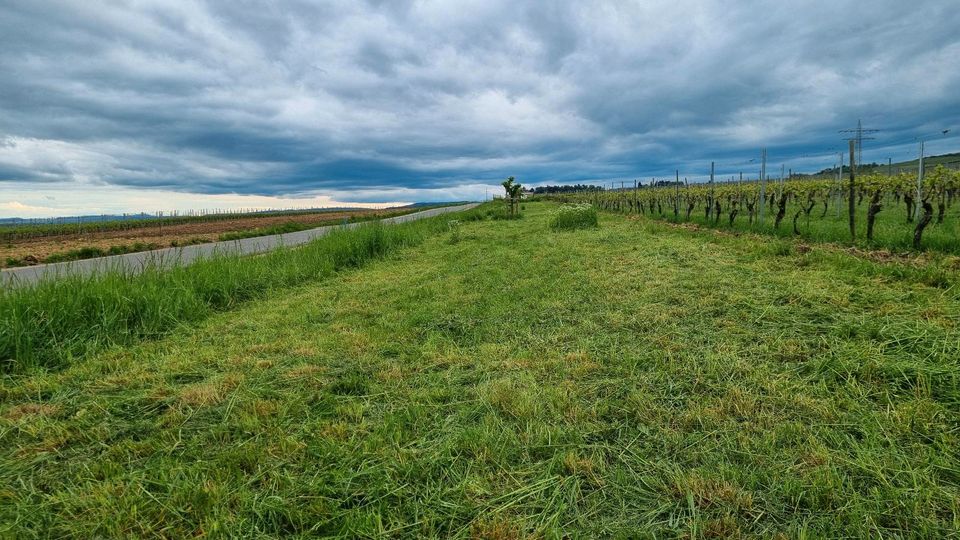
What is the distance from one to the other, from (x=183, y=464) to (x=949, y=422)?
331 centimetres

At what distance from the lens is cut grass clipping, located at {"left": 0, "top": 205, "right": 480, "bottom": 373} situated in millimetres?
3336

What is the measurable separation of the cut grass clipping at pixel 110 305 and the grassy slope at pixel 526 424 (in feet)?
1.36

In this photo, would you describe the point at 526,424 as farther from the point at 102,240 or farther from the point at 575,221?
the point at 102,240

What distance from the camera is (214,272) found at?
5.59 m

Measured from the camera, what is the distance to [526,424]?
2102mm

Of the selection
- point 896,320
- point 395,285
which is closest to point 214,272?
point 395,285

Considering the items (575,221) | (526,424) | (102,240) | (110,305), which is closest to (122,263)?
(110,305)

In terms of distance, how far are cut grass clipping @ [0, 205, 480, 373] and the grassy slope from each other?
1.36ft

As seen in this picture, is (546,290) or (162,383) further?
(546,290)

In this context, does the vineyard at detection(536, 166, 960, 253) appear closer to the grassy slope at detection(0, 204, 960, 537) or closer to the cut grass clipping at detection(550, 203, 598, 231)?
the cut grass clipping at detection(550, 203, 598, 231)

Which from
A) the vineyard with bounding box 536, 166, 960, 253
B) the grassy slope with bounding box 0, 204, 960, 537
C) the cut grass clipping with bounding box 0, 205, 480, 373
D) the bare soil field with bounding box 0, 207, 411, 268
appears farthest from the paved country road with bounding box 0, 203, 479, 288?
the vineyard with bounding box 536, 166, 960, 253

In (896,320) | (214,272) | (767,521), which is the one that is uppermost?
(214,272)

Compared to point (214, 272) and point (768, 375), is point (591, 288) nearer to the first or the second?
point (768, 375)

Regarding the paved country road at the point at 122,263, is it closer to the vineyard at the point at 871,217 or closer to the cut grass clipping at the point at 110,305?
the cut grass clipping at the point at 110,305
